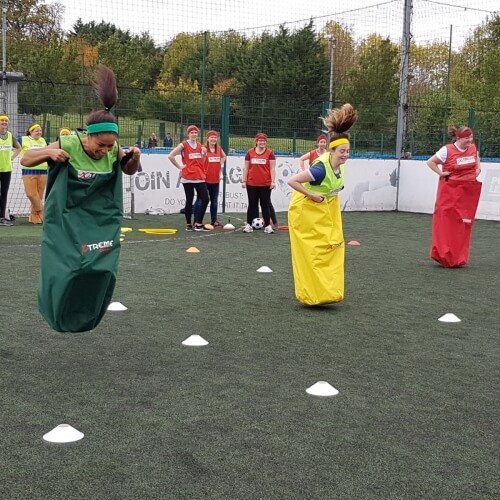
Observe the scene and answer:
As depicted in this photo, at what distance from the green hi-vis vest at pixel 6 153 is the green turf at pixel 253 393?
581 centimetres

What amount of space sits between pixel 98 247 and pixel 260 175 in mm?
9427

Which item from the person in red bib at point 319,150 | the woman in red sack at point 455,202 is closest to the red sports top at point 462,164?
the woman in red sack at point 455,202

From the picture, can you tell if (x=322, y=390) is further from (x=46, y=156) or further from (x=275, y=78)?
(x=275, y=78)

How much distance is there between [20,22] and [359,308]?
51.7 meters

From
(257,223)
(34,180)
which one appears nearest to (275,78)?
(257,223)

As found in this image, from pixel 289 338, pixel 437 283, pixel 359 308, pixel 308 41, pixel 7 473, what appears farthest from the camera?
pixel 308 41

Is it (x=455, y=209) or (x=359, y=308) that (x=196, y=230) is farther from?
(x=359, y=308)

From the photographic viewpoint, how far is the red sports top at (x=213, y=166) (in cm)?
1540

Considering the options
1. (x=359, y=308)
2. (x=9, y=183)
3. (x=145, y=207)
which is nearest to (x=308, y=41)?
(x=145, y=207)

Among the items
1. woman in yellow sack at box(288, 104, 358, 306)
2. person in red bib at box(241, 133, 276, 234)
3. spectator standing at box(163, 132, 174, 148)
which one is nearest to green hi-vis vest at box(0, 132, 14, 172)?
person in red bib at box(241, 133, 276, 234)

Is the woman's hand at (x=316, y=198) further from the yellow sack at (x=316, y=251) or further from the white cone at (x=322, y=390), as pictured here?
the white cone at (x=322, y=390)

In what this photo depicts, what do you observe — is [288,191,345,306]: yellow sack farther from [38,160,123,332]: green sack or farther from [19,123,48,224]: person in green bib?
[19,123,48,224]: person in green bib

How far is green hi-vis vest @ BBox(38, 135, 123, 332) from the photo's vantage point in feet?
18.4

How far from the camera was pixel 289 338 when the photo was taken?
7.02 m
